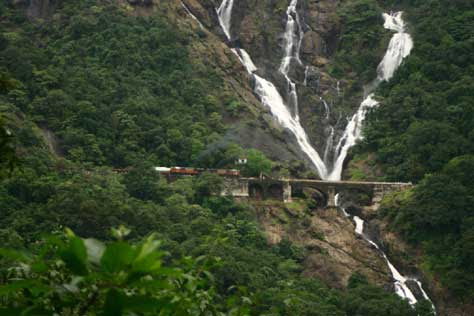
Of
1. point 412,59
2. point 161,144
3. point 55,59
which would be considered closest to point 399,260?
point 161,144

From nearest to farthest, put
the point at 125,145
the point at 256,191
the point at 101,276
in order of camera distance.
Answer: the point at 101,276
the point at 256,191
the point at 125,145

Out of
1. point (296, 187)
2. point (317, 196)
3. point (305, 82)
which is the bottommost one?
point (317, 196)

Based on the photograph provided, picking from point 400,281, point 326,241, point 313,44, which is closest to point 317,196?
point 326,241

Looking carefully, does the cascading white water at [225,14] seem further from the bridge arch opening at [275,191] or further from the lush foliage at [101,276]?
the lush foliage at [101,276]

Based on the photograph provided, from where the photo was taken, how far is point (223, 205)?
56969mm

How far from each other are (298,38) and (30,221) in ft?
129

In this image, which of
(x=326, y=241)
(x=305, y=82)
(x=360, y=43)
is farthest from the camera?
(x=360, y=43)

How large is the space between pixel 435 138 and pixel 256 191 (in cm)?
1106

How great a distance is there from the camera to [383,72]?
251 ft

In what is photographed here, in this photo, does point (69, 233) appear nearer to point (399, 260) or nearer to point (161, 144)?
point (399, 260)

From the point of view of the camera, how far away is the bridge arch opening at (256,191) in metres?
60.7

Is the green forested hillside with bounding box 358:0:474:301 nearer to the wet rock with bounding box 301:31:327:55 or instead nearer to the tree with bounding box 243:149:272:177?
the wet rock with bounding box 301:31:327:55

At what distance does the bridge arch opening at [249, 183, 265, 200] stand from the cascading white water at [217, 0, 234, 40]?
2260 centimetres

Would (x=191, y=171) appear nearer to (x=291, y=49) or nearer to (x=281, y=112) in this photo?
(x=281, y=112)
